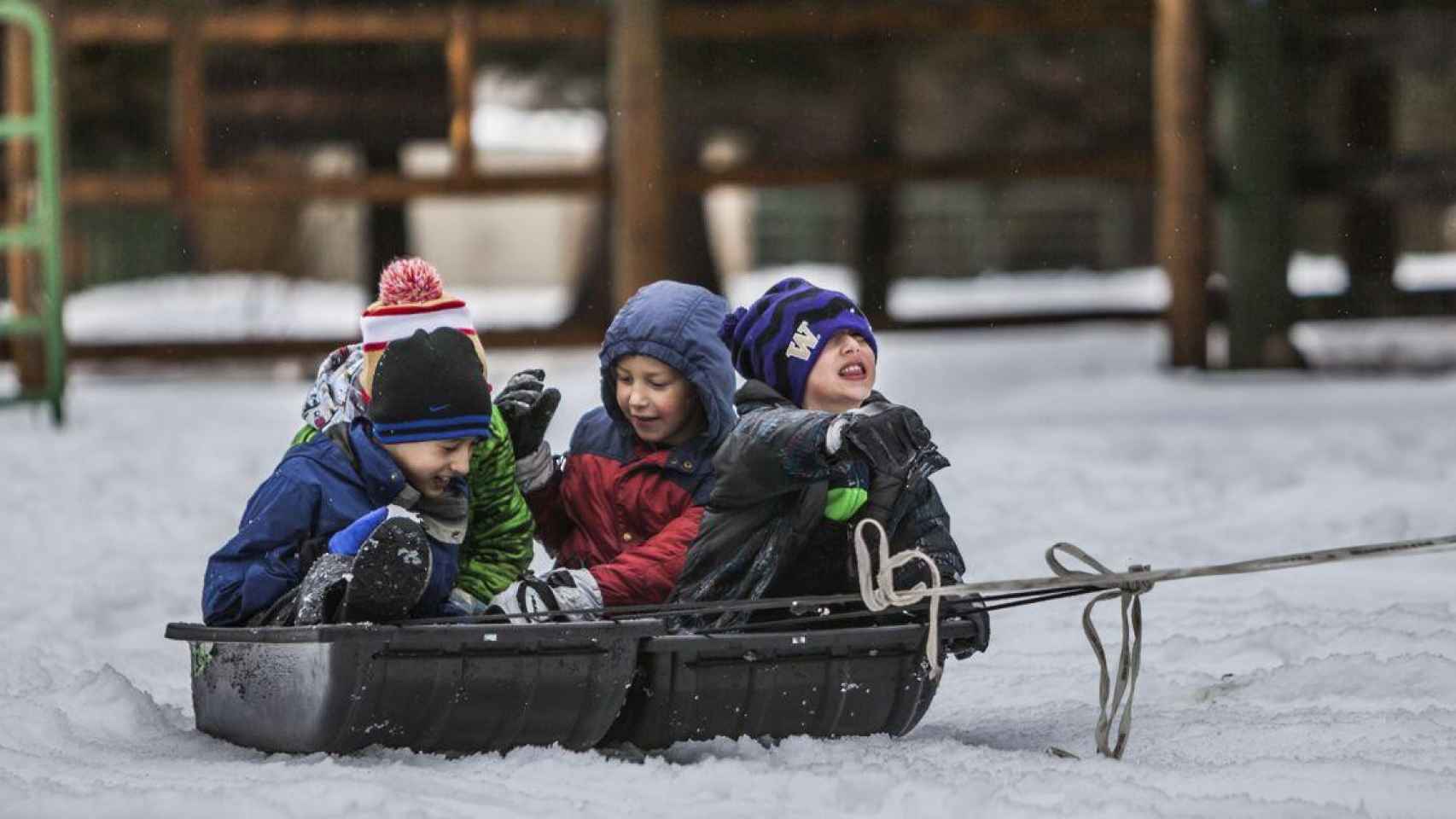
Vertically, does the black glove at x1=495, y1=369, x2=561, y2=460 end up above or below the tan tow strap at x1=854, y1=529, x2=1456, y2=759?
above

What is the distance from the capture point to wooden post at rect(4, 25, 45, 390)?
9.48m

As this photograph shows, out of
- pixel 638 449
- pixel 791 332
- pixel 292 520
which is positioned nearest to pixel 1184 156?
pixel 638 449

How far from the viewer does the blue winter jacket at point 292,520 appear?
11.7 feet

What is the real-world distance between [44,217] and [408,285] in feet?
18.2

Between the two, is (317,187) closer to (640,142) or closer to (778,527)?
(640,142)

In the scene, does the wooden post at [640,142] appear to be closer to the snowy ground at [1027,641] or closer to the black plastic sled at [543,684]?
the snowy ground at [1027,641]

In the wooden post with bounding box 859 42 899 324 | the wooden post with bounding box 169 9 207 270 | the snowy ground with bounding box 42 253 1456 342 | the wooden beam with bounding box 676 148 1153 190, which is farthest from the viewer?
the snowy ground with bounding box 42 253 1456 342

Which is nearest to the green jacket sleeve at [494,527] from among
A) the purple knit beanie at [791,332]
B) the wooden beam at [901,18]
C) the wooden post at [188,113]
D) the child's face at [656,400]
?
the child's face at [656,400]

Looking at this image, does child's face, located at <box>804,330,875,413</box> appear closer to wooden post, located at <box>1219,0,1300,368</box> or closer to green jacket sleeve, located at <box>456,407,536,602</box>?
green jacket sleeve, located at <box>456,407,536,602</box>

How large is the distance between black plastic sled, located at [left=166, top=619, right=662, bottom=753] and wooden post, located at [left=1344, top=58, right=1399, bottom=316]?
7.22 metres

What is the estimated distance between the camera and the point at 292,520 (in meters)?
3.59

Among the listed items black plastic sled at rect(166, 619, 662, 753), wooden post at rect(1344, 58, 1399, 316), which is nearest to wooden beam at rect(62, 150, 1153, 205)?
wooden post at rect(1344, 58, 1399, 316)

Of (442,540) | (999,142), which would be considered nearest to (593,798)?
(442,540)

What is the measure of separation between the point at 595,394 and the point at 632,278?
56cm
